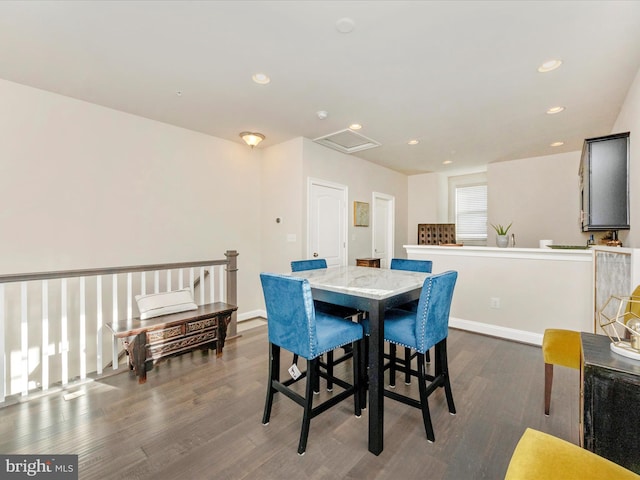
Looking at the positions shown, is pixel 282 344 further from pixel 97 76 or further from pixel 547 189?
pixel 547 189

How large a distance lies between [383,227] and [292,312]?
4497 millimetres

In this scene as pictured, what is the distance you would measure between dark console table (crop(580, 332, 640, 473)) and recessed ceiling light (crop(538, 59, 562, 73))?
7.74 feet

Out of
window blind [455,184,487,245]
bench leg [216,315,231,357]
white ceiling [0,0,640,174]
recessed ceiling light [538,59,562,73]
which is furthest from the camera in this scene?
window blind [455,184,487,245]

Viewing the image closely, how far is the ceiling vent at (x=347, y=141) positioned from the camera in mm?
3850

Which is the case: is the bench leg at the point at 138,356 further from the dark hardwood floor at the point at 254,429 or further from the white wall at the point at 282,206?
the white wall at the point at 282,206

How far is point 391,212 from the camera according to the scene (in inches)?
234

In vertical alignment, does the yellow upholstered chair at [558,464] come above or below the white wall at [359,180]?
below

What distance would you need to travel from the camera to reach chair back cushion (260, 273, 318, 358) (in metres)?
1.59

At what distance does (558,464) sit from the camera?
83 cm

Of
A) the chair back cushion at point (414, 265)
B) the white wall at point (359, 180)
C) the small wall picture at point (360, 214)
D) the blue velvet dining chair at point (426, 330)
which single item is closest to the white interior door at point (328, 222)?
the white wall at point (359, 180)

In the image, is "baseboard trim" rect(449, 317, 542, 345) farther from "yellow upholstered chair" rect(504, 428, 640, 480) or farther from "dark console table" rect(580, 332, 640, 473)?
"yellow upholstered chair" rect(504, 428, 640, 480)

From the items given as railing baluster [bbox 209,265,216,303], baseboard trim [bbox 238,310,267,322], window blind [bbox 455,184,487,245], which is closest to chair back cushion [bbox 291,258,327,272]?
railing baluster [bbox 209,265,216,303]

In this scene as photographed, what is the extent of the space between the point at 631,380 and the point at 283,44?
2.56 metres

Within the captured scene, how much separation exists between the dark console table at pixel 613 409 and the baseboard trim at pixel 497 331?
268 cm
